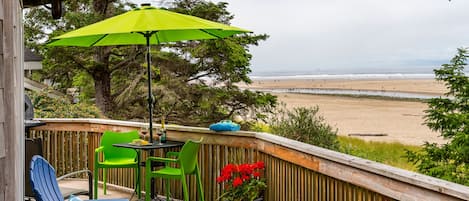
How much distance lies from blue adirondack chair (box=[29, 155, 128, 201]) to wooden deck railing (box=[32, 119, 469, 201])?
1.78 m

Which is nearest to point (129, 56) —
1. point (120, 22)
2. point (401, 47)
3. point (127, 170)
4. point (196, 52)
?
point (196, 52)

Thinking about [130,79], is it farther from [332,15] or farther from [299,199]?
[299,199]

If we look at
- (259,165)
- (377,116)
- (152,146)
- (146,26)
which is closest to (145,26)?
(146,26)

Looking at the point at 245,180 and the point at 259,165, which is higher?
the point at 259,165

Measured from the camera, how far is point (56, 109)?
30.0 feet

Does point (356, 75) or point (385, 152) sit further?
point (356, 75)

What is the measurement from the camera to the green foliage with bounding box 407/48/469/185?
22.9 ft

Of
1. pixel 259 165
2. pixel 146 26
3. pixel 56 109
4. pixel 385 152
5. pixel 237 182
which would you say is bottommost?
pixel 385 152

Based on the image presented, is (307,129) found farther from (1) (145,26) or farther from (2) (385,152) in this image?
(2) (385,152)

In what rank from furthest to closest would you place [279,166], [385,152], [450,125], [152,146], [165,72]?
[165,72], [385,152], [450,125], [152,146], [279,166]

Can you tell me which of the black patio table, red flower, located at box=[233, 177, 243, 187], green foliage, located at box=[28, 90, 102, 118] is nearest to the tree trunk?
green foliage, located at box=[28, 90, 102, 118]

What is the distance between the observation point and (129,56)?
486 inches

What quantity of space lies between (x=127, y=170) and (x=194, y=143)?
165cm

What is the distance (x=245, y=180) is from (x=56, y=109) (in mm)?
5938
